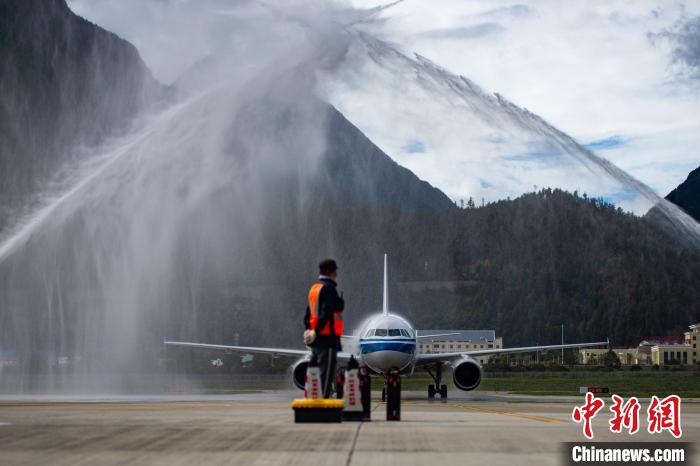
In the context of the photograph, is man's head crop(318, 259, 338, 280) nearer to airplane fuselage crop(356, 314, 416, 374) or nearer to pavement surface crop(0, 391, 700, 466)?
pavement surface crop(0, 391, 700, 466)

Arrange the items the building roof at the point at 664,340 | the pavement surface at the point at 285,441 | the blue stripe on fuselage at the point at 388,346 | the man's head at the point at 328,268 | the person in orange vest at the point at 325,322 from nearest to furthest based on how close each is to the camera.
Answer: the pavement surface at the point at 285,441
the person in orange vest at the point at 325,322
the man's head at the point at 328,268
the blue stripe on fuselage at the point at 388,346
the building roof at the point at 664,340

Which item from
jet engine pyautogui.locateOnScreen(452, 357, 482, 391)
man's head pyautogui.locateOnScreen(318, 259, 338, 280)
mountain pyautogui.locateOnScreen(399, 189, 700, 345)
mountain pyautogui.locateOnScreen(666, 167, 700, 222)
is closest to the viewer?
man's head pyautogui.locateOnScreen(318, 259, 338, 280)

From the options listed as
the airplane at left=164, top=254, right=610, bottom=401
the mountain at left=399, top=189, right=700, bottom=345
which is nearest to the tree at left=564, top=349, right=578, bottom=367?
the mountain at left=399, top=189, right=700, bottom=345

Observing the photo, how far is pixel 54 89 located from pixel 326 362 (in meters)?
105

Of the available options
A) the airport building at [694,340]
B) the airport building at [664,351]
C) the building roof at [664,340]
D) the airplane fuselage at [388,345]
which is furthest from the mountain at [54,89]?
the building roof at [664,340]

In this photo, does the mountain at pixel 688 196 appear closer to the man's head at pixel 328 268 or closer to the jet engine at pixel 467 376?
the jet engine at pixel 467 376

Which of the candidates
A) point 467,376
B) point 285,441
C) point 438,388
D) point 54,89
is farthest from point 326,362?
point 54,89

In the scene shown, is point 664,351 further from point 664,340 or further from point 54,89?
point 54,89

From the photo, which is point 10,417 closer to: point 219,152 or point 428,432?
point 428,432

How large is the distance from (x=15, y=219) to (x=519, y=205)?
116 metres

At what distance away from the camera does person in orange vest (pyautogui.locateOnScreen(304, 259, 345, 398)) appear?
1445 cm

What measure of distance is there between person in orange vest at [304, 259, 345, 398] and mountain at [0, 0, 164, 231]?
44.5 meters

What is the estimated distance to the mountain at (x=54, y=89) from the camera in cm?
7062

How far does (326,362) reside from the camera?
14.8m
